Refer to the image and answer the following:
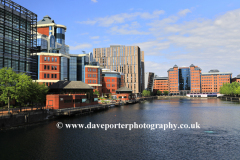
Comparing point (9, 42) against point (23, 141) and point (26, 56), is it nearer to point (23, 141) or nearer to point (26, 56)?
point (26, 56)

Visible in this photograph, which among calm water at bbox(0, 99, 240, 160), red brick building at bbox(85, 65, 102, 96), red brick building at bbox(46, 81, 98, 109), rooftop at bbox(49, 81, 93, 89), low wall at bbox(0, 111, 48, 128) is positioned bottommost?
calm water at bbox(0, 99, 240, 160)

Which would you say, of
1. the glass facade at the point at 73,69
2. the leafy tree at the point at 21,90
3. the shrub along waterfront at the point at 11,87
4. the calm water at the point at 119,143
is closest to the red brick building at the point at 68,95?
the shrub along waterfront at the point at 11,87

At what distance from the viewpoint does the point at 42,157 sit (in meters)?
35.0

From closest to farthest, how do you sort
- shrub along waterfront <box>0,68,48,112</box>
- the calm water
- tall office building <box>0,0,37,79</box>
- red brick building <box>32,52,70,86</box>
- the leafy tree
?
1. the calm water
2. shrub along waterfront <box>0,68,48,112</box>
3. the leafy tree
4. tall office building <box>0,0,37,79</box>
5. red brick building <box>32,52,70,86</box>

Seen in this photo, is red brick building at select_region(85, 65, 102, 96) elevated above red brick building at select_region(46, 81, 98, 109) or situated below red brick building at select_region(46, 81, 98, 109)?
above

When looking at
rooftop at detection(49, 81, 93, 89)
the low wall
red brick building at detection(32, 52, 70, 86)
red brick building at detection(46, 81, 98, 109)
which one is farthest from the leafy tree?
red brick building at detection(32, 52, 70, 86)

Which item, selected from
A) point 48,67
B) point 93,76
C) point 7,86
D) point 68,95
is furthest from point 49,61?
point 93,76

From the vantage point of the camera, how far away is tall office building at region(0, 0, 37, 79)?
7850 centimetres

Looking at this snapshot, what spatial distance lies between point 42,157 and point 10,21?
6683 centimetres

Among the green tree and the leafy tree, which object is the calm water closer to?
the leafy tree

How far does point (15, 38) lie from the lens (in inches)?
3332

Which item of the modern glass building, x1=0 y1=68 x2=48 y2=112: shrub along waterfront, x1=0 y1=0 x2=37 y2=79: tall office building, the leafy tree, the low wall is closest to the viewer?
the low wall

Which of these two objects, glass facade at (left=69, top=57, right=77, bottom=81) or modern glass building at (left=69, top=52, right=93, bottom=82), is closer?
glass facade at (left=69, top=57, right=77, bottom=81)

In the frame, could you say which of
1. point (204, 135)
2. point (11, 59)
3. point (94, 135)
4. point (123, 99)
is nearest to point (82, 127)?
point (94, 135)
